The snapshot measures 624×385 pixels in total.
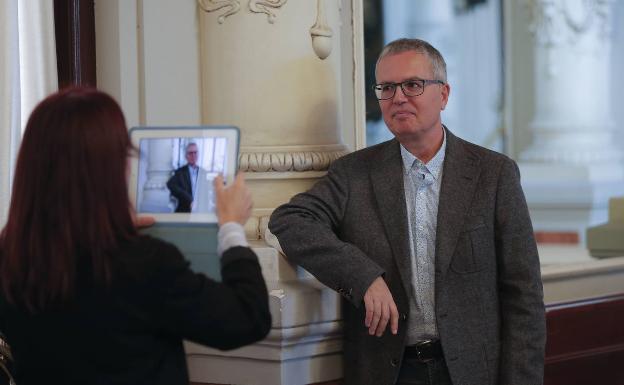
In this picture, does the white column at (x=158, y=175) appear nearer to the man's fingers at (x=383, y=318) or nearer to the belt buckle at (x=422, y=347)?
the man's fingers at (x=383, y=318)

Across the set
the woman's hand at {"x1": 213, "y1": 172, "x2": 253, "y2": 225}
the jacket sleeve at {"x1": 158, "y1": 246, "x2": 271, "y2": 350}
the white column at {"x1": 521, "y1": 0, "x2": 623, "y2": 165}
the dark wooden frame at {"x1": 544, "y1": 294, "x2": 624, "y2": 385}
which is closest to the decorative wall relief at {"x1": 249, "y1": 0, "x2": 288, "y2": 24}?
the woman's hand at {"x1": 213, "y1": 172, "x2": 253, "y2": 225}

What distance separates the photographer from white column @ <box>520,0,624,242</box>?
18.2 ft

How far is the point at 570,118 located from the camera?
5824mm

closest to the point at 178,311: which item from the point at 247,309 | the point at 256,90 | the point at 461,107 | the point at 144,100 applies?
the point at 247,309

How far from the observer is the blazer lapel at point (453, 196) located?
2119 millimetres

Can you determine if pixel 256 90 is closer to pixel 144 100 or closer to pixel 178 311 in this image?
pixel 144 100

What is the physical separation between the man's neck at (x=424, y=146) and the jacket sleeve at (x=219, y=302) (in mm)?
780

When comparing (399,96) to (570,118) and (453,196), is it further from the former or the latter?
(570,118)

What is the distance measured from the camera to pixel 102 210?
4.65 ft

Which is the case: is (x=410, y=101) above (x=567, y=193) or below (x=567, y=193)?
above

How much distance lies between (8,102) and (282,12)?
0.64 m

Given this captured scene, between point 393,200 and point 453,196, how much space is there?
0.12 metres

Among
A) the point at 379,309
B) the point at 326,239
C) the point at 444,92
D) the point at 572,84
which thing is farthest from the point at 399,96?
the point at 572,84

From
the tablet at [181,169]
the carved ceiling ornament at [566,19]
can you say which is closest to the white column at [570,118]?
the carved ceiling ornament at [566,19]
